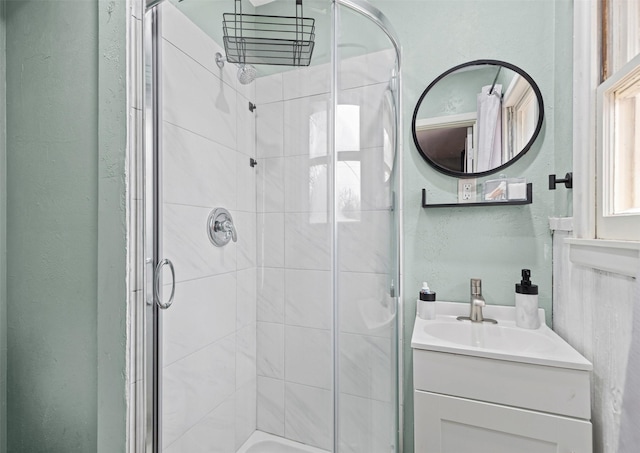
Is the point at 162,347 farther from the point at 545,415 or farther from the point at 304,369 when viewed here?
the point at 545,415

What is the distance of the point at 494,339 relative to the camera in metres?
1.21

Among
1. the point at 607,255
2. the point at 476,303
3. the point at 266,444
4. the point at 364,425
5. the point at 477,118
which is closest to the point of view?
the point at 607,255

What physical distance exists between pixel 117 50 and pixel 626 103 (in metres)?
1.39

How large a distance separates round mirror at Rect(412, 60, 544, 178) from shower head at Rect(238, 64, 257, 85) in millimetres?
813

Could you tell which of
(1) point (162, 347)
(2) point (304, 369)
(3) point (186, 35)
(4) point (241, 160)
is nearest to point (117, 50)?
(3) point (186, 35)

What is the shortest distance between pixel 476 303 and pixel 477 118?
2.51ft

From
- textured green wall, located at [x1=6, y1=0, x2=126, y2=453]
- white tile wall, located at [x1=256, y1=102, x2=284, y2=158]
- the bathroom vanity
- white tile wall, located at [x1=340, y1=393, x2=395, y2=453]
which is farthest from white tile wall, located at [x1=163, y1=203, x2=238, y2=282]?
the bathroom vanity

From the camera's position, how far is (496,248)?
137cm

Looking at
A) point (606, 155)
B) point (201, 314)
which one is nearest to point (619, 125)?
point (606, 155)

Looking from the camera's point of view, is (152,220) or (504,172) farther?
(504,172)

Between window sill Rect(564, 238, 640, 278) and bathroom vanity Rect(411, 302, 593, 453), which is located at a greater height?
window sill Rect(564, 238, 640, 278)

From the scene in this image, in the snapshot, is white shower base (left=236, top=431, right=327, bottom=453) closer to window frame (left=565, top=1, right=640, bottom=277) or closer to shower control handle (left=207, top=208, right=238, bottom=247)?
shower control handle (left=207, top=208, right=238, bottom=247)

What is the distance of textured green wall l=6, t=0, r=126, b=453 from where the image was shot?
0.95 m

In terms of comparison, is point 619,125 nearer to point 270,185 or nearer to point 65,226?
point 270,185
